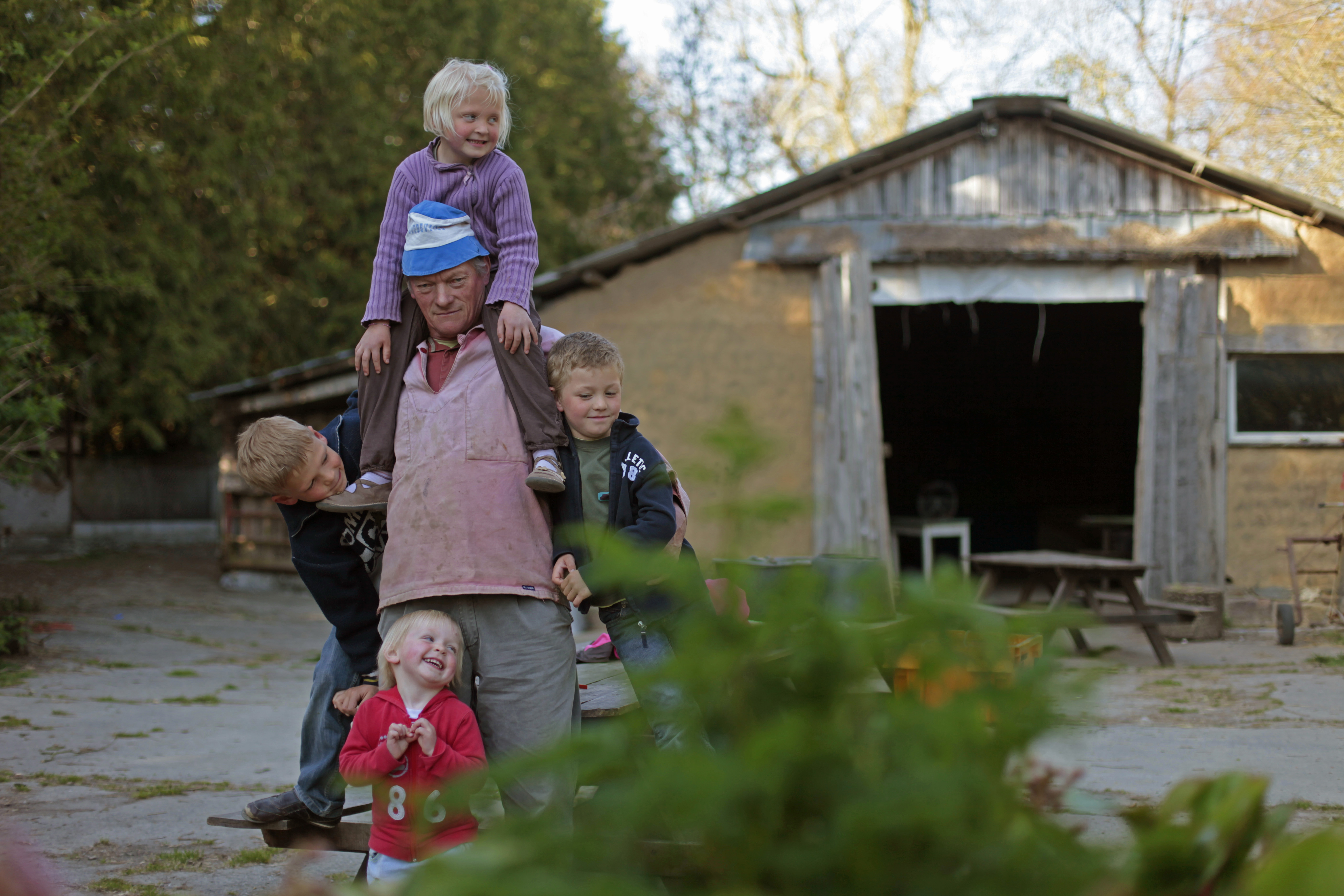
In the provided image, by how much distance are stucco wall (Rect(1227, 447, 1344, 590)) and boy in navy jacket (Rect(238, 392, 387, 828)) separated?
881cm

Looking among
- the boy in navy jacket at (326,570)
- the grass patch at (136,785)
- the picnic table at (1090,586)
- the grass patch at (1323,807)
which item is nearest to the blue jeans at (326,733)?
the boy in navy jacket at (326,570)

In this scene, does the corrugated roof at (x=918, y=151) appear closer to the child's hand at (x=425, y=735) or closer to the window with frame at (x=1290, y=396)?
the window with frame at (x=1290, y=396)

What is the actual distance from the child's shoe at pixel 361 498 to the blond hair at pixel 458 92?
2.99 feet

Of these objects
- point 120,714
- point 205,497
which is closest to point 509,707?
point 120,714

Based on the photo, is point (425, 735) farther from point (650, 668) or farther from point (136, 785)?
point (136, 785)

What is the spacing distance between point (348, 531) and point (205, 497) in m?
17.8

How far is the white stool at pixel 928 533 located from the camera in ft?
37.9

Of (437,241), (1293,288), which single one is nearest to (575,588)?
(437,241)

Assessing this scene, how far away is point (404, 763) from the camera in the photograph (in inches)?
104

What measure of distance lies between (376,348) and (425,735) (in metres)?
0.98

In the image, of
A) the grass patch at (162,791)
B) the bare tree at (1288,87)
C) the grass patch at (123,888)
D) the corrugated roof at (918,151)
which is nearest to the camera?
the grass patch at (123,888)

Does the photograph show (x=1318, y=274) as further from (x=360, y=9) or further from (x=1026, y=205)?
(x=360, y=9)

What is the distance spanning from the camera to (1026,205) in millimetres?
9844

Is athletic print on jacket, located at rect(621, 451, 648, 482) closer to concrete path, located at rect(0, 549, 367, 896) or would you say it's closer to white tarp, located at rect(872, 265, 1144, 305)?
concrete path, located at rect(0, 549, 367, 896)
